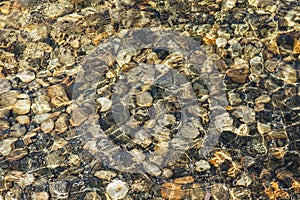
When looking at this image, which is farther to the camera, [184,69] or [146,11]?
[146,11]

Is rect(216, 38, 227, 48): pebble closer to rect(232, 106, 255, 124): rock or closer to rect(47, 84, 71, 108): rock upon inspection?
rect(232, 106, 255, 124): rock

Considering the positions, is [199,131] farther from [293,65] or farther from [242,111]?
[293,65]

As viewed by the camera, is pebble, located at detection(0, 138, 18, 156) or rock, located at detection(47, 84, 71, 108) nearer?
pebble, located at detection(0, 138, 18, 156)

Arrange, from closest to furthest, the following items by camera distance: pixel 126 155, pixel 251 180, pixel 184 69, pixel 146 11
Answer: pixel 251 180 → pixel 126 155 → pixel 184 69 → pixel 146 11

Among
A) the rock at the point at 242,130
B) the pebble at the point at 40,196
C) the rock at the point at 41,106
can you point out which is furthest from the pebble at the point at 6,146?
the rock at the point at 242,130

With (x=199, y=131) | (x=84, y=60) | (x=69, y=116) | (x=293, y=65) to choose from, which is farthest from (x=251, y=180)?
(x=84, y=60)

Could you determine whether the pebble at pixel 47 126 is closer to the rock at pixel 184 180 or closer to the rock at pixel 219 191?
the rock at pixel 184 180

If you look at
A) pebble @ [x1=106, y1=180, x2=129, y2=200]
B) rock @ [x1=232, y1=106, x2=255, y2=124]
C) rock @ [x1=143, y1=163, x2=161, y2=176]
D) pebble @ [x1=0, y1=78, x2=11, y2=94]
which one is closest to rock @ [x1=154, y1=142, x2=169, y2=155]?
rock @ [x1=143, y1=163, x2=161, y2=176]
